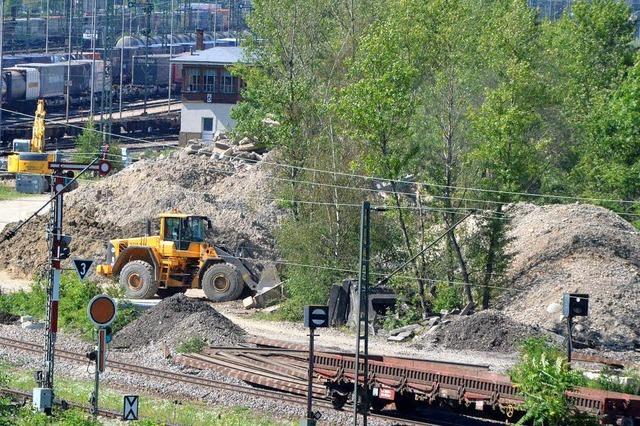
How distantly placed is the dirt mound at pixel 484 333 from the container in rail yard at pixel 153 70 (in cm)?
7209

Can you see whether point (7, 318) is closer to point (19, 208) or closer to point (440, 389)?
point (440, 389)

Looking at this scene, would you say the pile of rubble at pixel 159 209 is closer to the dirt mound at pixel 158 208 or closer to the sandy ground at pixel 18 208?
the dirt mound at pixel 158 208

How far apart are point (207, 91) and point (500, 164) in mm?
40253

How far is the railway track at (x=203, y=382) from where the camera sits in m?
24.4

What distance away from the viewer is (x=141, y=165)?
48.6 metres

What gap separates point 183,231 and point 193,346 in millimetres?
9358

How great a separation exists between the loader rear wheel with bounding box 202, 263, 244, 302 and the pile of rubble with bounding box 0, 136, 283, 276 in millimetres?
1702

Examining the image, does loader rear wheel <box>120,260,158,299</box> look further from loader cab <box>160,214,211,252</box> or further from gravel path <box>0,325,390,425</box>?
gravel path <box>0,325,390,425</box>

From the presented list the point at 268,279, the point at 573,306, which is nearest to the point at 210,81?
the point at 268,279

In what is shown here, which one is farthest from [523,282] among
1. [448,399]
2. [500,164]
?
[448,399]

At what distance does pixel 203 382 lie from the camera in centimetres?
2650

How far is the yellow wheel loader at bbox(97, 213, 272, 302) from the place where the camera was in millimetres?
38031

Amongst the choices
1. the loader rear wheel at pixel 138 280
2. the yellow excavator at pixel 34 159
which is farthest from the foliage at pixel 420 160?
the yellow excavator at pixel 34 159

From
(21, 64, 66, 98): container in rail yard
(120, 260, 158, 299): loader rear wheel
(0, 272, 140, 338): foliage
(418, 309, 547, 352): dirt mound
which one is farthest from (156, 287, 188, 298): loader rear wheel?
(21, 64, 66, 98): container in rail yard
